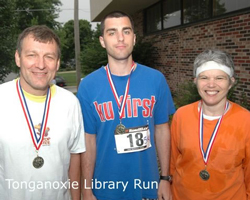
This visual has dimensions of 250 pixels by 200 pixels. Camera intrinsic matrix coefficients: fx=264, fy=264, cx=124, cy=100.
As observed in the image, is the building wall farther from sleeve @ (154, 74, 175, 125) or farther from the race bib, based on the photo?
the race bib

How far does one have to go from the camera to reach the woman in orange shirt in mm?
2199

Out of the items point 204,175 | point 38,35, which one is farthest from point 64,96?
point 204,175

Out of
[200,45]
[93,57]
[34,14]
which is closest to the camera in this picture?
[200,45]

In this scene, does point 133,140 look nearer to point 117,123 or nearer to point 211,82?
point 117,123

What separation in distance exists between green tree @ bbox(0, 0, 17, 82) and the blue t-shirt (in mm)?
13135

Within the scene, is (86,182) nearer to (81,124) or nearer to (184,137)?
(81,124)

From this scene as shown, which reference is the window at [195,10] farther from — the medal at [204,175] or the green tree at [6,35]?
the green tree at [6,35]

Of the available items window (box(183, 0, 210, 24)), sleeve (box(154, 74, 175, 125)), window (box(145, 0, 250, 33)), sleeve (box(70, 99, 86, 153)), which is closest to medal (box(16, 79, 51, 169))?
sleeve (box(70, 99, 86, 153))

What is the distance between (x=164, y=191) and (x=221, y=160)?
2.36ft

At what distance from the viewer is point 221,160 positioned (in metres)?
2.21

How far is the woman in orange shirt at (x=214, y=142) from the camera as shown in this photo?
2199 millimetres

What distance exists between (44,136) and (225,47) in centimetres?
571

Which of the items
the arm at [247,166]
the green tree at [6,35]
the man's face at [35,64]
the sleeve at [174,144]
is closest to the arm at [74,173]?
the man's face at [35,64]

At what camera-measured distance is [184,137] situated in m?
2.38
